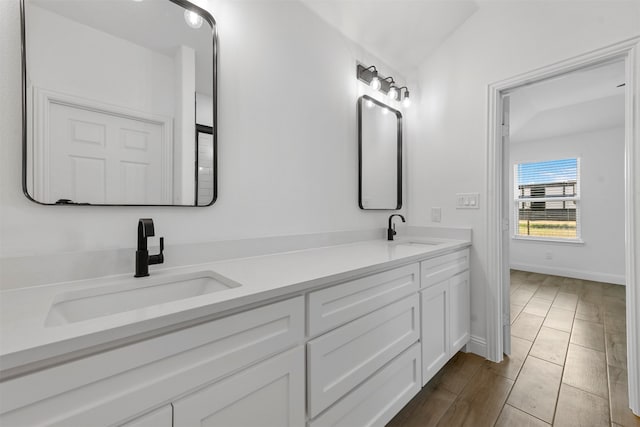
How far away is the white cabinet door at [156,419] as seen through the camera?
0.60 meters

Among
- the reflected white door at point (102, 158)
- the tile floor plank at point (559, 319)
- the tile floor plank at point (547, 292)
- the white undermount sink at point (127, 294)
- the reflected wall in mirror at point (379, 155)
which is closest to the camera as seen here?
the white undermount sink at point (127, 294)

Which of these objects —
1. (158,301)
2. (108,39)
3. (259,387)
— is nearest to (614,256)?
(259,387)

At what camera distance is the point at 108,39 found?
1.00 metres

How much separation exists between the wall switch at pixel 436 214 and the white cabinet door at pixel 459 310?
0.48 metres

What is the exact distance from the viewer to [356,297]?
1.10m

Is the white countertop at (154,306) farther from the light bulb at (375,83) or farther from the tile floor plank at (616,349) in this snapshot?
the tile floor plank at (616,349)

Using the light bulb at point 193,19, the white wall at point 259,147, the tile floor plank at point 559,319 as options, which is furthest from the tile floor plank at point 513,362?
the light bulb at point 193,19

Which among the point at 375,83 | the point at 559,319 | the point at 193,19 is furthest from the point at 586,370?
the point at 193,19

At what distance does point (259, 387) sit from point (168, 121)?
108cm

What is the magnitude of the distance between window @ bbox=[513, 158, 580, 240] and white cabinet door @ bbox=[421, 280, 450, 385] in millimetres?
3893

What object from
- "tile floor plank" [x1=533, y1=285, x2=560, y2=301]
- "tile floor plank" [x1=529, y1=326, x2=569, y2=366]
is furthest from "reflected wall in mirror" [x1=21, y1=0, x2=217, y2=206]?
"tile floor plank" [x1=533, y1=285, x2=560, y2=301]

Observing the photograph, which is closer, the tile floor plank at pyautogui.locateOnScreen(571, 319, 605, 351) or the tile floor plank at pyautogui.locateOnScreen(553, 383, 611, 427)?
the tile floor plank at pyautogui.locateOnScreen(553, 383, 611, 427)

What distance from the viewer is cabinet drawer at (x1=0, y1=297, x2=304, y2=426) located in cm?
50

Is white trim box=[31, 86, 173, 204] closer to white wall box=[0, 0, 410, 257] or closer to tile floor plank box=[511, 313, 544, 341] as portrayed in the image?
white wall box=[0, 0, 410, 257]
